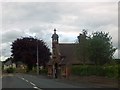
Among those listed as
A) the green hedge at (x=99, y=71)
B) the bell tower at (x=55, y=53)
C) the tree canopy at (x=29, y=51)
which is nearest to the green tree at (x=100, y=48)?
the green hedge at (x=99, y=71)

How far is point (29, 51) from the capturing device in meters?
106

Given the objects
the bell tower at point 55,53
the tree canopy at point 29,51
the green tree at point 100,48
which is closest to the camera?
the green tree at point 100,48

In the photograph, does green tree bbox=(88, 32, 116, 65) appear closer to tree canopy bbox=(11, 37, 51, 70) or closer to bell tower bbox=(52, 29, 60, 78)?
bell tower bbox=(52, 29, 60, 78)

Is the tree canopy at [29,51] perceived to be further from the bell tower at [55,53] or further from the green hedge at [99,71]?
the green hedge at [99,71]

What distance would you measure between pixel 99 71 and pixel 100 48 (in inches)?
453

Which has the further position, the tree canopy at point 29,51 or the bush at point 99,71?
the tree canopy at point 29,51

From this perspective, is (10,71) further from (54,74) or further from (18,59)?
(54,74)

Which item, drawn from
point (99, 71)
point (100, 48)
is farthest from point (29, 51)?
point (99, 71)

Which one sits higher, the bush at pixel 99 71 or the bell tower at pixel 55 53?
the bell tower at pixel 55 53

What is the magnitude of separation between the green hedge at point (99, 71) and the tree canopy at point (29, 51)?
4769 centimetres

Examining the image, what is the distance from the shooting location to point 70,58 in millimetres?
75562

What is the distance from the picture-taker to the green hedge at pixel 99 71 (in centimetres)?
3725

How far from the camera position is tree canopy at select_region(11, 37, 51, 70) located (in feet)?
345

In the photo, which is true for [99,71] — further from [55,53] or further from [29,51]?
[29,51]
